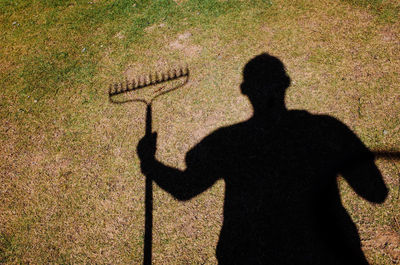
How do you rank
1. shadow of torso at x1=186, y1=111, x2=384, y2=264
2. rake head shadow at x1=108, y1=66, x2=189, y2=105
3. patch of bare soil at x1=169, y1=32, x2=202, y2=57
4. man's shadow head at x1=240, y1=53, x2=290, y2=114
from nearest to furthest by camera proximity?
shadow of torso at x1=186, y1=111, x2=384, y2=264, man's shadow head at x1=240, y1=53, x2=290, y2=114, rake head shadow at x1=108, y1=66, x2=189, y2=105, patch of bare soil at x1=169, y1=32, x2=202, y2=57

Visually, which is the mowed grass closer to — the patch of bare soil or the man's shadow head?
the patch of bare soil

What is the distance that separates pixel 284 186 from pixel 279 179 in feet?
0.45

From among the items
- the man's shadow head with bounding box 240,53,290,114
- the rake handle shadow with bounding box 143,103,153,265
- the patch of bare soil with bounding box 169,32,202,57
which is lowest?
the rake handle shadow with bounding box 143,103,153,265

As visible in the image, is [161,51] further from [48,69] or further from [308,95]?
[308,95]

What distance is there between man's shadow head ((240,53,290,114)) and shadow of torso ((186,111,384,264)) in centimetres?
37

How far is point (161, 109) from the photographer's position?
5113 millimetres

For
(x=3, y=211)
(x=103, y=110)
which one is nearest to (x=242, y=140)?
(x=103, y=110)

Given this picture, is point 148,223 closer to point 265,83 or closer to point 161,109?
point 161,109

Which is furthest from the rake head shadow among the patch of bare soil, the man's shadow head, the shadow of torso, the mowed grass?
the shadow of torso

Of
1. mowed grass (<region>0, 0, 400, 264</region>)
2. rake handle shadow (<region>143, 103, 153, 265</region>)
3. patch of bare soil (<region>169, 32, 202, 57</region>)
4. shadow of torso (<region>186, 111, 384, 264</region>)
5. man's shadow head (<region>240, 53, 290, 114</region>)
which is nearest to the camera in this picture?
shadow of torso (<region>186, 111, 384, 264</region>)

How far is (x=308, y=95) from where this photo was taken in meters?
4.67

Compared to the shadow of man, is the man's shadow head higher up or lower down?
higher up

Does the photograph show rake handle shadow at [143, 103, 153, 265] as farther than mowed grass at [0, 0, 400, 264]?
No

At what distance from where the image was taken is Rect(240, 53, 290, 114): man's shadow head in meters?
4.72
